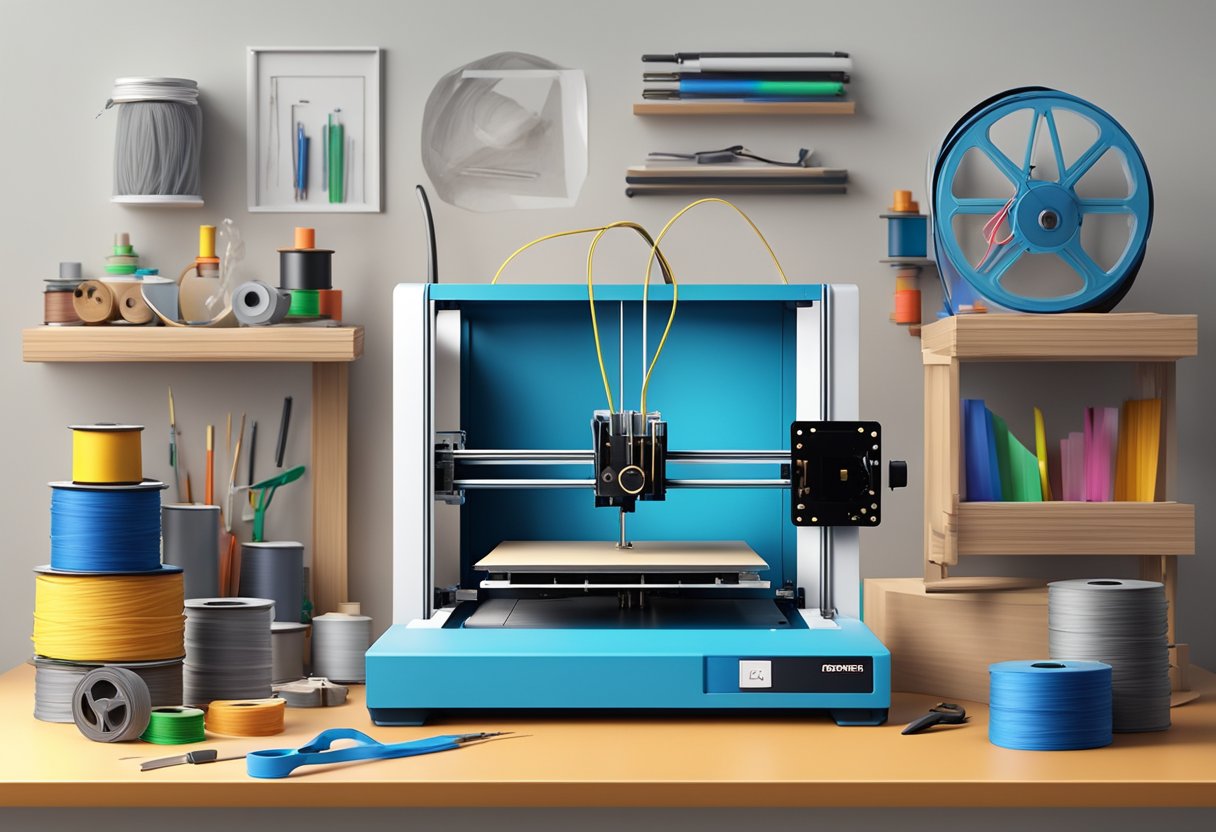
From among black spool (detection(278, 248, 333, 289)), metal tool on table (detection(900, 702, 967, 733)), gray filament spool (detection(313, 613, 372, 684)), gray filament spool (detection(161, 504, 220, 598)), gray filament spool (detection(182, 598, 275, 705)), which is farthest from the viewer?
black spool (detection(278, 248, 333, 289))

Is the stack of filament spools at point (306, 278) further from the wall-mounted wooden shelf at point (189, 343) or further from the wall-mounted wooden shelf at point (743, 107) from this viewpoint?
the wall-mounted wooden shelf at point (743, 107)

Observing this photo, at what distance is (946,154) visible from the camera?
2.38m

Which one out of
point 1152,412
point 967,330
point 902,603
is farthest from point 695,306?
point 1152,412

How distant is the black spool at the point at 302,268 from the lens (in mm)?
2635

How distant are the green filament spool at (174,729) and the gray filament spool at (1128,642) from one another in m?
1.27

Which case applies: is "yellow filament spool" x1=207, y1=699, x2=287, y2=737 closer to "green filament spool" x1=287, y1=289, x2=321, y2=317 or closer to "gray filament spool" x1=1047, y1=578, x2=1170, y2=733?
"green filament spool" x1=287, y1=289, x2=321, y2=317

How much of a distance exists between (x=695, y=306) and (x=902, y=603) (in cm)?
63

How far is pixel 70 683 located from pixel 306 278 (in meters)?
0.92

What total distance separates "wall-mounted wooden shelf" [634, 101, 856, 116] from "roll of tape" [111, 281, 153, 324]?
3.39 feet

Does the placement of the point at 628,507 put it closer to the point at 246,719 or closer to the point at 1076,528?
the point at 246,719

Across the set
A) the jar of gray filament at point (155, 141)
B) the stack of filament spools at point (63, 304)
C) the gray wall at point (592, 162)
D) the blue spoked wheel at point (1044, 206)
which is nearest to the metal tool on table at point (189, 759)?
the gray wall at point (592, 162)

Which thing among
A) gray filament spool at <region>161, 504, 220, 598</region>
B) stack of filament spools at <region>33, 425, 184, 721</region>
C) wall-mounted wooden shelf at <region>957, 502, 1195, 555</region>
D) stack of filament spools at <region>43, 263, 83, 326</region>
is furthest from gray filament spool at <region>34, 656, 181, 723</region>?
wall-mounted wooden shelf at <region>957, 502, 1195, 555</region>

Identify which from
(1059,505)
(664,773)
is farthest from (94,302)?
(1059,505)

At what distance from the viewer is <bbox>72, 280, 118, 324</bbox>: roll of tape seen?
8.58 ft
